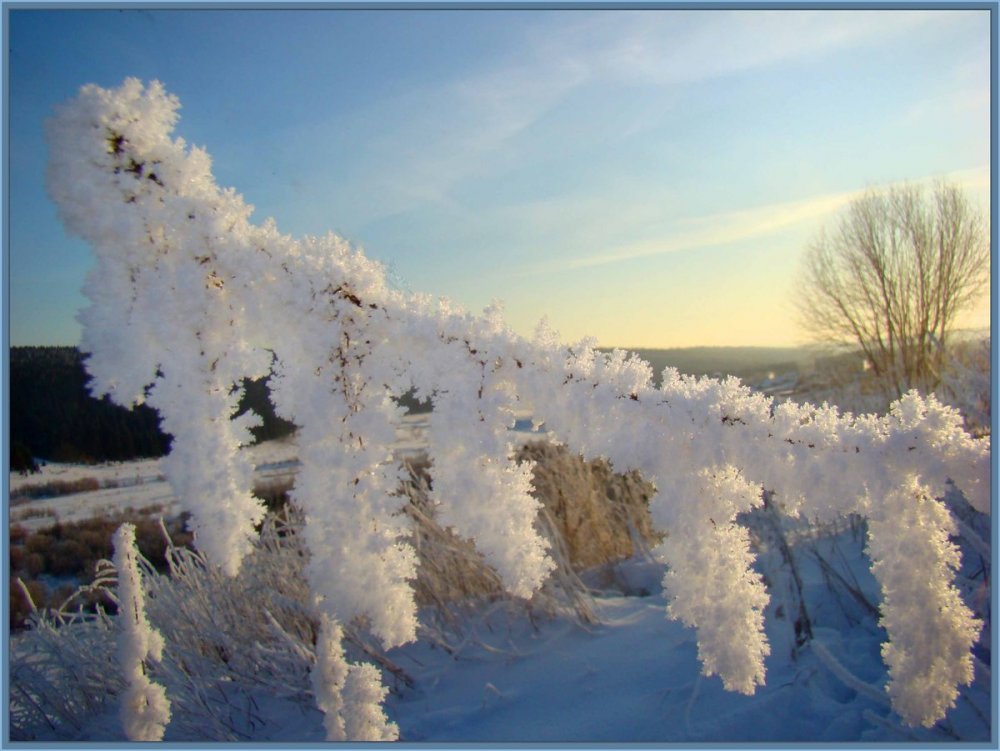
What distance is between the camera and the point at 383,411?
36.7 inches

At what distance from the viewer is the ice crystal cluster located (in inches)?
34.3

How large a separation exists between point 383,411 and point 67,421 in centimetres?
429

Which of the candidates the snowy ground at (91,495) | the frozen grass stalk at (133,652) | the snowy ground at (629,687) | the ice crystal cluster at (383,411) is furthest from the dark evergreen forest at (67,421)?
the ice crystal cluster at (383,411)

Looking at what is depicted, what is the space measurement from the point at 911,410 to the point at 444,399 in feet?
2.25

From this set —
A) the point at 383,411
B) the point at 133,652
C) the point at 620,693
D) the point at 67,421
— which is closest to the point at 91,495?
the point at 67,421

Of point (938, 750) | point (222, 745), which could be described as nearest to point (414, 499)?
point (222, 745)

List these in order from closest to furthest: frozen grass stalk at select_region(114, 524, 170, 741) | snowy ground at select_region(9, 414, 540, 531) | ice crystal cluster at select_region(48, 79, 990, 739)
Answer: ice crystal cluster at select_region(48, 79, 990, 739)
frozen grass stalk at select_region(114, 524, 170, 741)
snowy ground at select_region(9, 414, 540, 531)

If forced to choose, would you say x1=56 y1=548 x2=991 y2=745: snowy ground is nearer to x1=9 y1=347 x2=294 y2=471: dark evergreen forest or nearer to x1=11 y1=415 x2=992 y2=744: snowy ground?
x1=11 y1=415 x2=992 y2=744: snowy ground

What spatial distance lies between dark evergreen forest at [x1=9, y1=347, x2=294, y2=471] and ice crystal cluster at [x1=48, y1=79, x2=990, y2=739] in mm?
2764

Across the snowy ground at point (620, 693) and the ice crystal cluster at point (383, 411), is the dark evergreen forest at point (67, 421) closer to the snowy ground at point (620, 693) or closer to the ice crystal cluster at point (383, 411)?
the snowy ground at point (620, 693)

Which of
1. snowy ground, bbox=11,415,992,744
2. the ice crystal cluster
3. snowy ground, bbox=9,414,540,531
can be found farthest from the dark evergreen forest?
the ice crystal cluster

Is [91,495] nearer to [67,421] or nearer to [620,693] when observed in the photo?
[67,421]

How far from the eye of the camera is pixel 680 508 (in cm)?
93

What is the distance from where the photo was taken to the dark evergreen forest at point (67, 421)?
3.71 m
